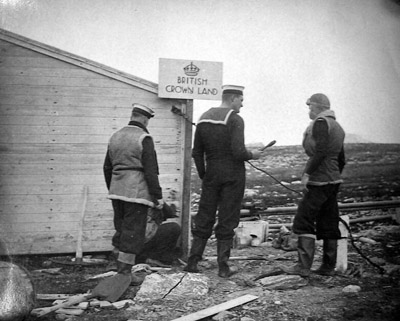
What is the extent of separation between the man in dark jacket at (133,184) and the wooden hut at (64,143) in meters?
0.79

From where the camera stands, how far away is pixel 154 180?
15.7 feet

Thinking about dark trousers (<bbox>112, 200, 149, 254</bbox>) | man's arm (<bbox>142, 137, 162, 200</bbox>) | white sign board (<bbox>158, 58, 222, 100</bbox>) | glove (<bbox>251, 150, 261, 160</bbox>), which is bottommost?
dark trousers (<bbox>112, 200, 149, 254</bbox>)

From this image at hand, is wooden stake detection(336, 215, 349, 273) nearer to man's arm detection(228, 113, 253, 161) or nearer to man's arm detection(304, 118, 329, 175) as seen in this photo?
man's arm detection(304, 118, 329, 175)

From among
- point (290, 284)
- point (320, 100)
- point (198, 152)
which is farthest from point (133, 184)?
point (320, 100)

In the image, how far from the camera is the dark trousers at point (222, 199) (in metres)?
4.94

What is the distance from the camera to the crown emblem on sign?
5047 mm

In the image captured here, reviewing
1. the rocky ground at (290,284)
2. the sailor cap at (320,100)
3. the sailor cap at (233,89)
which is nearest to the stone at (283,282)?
the rocky ground at (290,284)

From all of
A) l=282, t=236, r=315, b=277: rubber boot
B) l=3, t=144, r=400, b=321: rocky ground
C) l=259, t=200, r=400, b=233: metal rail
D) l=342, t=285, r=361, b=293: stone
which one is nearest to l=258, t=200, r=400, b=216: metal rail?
l=259, t=200, r=400, b=233: metal rail

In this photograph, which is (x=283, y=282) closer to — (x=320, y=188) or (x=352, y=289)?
(x=352, y=289)

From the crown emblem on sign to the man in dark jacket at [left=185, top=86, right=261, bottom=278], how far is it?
39 cm

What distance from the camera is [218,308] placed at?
3982 millimetres

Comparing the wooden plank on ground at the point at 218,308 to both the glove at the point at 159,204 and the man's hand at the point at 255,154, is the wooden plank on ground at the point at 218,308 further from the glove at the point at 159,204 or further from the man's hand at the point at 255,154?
the man's hand at the point at 255,154

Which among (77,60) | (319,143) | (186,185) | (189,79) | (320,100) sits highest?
(77,60)

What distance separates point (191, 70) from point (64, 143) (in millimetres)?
1855
